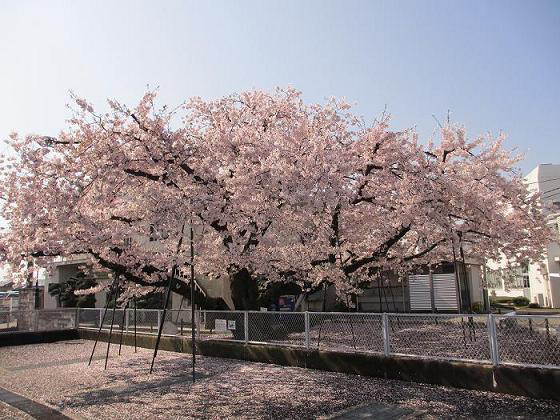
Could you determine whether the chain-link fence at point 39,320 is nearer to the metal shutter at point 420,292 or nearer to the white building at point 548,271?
the metal shutter at point 420,292

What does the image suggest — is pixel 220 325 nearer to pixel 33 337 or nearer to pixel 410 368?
pixel 410 368

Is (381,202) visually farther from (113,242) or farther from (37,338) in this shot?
(37,338)

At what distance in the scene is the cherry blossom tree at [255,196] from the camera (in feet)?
35.4

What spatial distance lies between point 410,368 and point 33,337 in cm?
1587

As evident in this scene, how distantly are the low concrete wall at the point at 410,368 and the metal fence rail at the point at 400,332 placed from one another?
6.4 inches

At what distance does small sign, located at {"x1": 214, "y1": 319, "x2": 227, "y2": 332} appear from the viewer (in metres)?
12.2

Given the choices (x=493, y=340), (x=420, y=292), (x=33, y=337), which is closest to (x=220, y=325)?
(x=493, y=340)

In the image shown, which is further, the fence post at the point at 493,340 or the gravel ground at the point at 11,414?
the fence post at the point at 493,340

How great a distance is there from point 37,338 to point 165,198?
11357 mm

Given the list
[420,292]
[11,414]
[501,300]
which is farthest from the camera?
[501,300]

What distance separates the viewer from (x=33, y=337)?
18062mm

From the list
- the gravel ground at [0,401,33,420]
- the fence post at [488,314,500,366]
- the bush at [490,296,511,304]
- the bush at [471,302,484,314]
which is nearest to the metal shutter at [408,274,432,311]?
the bush at [471,302,484,314]

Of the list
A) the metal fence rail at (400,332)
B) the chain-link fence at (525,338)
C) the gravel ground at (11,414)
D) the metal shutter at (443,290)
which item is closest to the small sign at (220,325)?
the metal fence rail at (400,332)

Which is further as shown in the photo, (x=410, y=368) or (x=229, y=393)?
(x=410, y=368)
